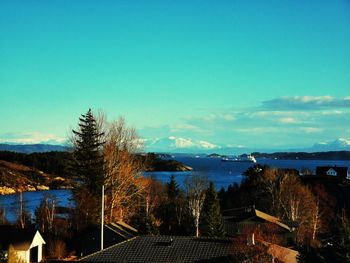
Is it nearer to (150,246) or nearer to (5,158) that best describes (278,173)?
(150,246)

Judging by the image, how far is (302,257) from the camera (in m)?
20.6

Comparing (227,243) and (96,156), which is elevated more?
(96,156)

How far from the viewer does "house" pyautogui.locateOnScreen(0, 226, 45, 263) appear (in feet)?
101

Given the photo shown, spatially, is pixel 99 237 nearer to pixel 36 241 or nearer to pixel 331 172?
pixel 36 241

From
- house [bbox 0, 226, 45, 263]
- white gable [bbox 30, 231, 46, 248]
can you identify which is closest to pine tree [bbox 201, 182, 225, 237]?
white gable [bbox 30, 231, 46, 248]

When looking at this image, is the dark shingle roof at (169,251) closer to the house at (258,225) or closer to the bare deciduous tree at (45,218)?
the house at (258,225)

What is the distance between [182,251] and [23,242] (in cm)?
1075

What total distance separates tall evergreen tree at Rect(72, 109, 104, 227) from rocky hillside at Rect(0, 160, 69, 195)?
76.4 m

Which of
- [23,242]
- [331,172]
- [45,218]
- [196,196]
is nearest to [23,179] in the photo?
[331,172]

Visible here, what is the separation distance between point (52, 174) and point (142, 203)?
101 meters

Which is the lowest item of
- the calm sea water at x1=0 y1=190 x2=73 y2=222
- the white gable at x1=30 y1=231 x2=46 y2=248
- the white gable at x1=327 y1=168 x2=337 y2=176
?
the calm sea water at x1=0 y1=190 x2=73 y2=222

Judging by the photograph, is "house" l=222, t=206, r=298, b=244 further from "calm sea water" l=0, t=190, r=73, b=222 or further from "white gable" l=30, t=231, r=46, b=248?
"white gable" l=30, t=231, r=46, b=248

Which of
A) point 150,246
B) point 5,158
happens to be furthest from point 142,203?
point 5,158

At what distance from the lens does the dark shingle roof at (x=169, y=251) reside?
25219 millimetres
